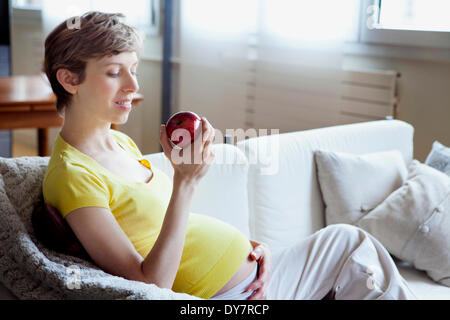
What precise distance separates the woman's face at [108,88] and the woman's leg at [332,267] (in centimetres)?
58

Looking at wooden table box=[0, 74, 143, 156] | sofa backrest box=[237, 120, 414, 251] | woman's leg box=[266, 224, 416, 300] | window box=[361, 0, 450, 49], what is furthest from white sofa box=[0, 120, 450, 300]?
wooden table box=[0, 74, 143, 156]

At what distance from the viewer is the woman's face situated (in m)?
1.17

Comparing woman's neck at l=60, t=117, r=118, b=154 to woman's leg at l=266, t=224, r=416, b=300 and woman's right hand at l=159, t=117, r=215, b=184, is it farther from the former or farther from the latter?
woman's leg at l=266, t=224, r=416, b=300

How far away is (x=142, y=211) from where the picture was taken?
1157 millimetres

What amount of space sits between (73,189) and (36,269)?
0.15 meters

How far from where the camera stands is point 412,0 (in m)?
2.79

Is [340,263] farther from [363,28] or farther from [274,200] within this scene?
[363,28]

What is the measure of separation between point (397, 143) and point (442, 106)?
587 mm

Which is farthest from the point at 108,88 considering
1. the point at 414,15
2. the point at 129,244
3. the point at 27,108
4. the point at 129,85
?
the point at 414,15

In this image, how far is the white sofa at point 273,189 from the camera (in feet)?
5.57

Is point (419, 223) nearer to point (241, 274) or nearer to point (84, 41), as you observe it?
point (241, 274)

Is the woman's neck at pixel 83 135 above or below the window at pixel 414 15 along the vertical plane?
below

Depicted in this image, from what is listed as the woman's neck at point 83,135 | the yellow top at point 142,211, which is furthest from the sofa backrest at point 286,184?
the woman's neck at point 83,135
